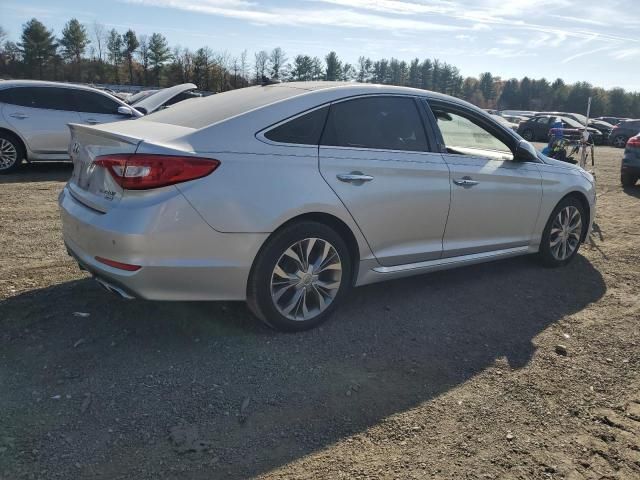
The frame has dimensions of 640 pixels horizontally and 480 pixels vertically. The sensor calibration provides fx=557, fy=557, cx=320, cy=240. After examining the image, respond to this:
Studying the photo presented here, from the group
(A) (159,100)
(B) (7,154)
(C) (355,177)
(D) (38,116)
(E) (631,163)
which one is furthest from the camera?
(A) (159,100)

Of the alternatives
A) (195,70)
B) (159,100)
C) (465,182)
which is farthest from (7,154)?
(195,70)

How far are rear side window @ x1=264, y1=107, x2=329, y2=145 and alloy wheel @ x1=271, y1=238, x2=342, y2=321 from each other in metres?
0.65

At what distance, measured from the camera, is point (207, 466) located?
8.10ft

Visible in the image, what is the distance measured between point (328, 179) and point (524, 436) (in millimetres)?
1880

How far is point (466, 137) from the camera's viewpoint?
4.88m

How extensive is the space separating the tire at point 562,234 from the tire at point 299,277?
8.15 feet

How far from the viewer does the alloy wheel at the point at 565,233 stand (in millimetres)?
5454

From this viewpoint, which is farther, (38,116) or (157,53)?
(157,53)

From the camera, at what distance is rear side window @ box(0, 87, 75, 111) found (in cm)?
948

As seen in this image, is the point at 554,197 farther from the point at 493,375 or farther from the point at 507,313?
the point at 493,375

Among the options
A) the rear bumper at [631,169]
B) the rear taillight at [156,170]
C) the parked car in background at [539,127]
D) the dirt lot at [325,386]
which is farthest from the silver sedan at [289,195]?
the parked car in background at [539,127]

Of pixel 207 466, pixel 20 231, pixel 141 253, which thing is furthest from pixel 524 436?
pixel 20 231

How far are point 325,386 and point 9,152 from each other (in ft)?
28.1

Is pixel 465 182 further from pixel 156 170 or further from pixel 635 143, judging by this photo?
pixel 635 143
